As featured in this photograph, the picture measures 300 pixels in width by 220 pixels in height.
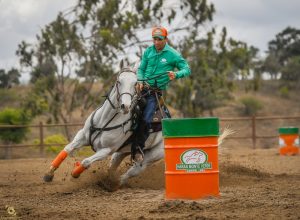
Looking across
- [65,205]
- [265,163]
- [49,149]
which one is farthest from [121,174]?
[49,149]

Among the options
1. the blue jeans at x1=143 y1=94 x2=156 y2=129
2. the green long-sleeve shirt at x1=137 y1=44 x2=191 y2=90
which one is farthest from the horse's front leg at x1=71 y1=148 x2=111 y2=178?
the green long-sleeve shirt at x1=137 y1=44 x2=191 y2=90

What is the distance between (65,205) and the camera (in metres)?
7.31

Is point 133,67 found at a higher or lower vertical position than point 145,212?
higher

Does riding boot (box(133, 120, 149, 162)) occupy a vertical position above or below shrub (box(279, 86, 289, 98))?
below

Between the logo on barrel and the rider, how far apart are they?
1545 mm

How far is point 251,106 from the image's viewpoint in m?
49.3

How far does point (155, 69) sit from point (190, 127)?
75.9 inches

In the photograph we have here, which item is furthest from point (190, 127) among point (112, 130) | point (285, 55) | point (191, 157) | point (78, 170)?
point (285, 55)

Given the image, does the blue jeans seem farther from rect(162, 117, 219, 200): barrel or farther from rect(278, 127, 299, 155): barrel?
rect(278, 127, 299, 155): barrel

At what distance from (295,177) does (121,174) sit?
2.92 metres

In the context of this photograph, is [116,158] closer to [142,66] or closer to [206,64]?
[142,66]

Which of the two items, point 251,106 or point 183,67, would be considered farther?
point 251,106

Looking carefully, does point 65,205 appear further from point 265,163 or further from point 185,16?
point 185,16

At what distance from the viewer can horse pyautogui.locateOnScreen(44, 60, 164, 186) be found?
827cm
